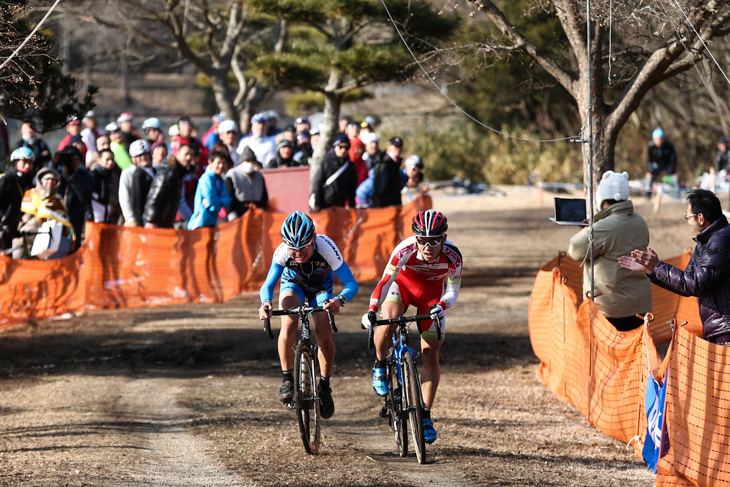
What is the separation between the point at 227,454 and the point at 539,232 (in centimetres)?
1552

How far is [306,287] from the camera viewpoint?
7977 mm

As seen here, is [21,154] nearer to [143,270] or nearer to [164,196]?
[164,196]

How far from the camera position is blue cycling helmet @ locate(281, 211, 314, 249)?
736 cm

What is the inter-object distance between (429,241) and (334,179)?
7.78 metres

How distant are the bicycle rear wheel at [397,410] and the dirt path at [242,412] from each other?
0.15 metres

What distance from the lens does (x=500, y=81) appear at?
33.9m

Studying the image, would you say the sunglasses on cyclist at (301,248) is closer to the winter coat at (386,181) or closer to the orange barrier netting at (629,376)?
the orange barrier netting at (629,376)

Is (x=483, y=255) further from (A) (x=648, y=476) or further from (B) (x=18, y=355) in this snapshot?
(A) (x=648, y=476)

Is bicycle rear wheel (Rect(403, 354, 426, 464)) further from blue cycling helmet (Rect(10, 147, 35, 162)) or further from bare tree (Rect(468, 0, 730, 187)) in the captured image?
blue cycling helmet (Rect(10, 147, 35, 162))

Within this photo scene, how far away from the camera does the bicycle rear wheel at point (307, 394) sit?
7387mm

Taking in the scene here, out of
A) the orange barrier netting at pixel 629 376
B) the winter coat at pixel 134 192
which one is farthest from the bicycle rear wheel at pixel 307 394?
the winter coat at pixel 134 192

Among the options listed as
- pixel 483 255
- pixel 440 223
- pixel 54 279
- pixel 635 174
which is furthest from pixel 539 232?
pixel 440 223

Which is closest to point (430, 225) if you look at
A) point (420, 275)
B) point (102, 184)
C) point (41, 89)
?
point (420, 275)

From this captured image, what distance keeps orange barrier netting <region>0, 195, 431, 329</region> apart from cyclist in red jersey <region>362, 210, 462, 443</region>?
244 inches
